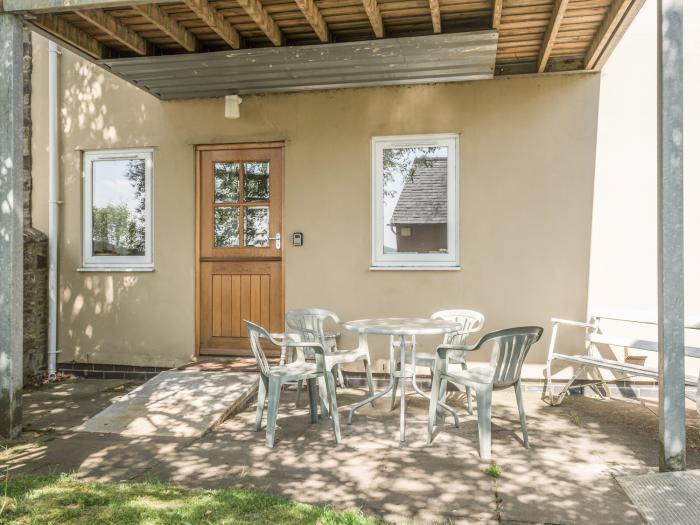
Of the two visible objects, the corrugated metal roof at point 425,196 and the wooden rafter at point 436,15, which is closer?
the wooden rafter at point 436,15

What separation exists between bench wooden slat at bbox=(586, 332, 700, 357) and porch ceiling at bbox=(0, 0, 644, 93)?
102 inches

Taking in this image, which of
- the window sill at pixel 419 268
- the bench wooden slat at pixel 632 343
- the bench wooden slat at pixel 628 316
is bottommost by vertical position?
the bench wooden slat at pixel 632 343

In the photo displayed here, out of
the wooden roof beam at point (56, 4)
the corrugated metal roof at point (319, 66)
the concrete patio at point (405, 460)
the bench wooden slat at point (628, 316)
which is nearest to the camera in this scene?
the concrete patio at point (405, 460)

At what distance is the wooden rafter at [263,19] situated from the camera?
4387 mm

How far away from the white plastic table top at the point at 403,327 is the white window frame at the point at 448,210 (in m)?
1.31

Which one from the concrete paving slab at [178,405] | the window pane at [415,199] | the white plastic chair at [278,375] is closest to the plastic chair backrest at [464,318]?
the window pane at [415,199]

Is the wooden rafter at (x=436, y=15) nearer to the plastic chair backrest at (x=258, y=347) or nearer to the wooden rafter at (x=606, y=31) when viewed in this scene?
the wooden rafter at (x=606, y=31)

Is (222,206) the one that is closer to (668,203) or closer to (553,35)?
(553,35)

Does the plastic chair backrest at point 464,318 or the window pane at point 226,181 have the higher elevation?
the window pane at point 226,181

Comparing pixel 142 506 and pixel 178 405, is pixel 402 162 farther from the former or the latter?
pixel 142 506

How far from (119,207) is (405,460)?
15.4 ft

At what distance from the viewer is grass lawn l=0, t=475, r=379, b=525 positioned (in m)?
2.76

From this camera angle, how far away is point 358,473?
137 inches

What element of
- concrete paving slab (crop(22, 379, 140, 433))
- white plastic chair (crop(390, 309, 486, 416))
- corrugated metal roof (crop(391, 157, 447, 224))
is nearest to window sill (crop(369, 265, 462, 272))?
corrugated metal roof (crop(391, 157, 447, 224))
